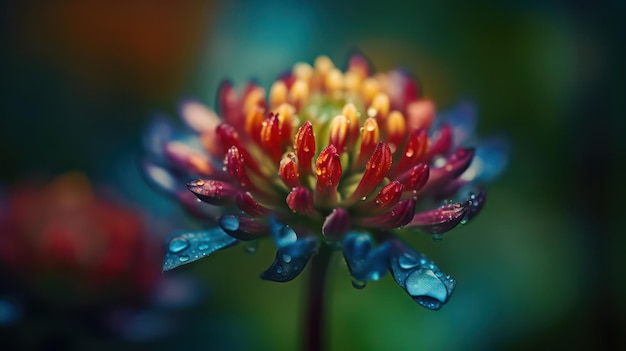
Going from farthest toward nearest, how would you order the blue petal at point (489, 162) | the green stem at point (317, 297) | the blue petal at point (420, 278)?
the blue petal at point (489, 162), the green stem at point (317, 297), the blue petal at point (420, 278)

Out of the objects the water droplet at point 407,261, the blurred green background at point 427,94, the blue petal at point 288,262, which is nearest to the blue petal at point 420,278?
the water droplet at point 407,261

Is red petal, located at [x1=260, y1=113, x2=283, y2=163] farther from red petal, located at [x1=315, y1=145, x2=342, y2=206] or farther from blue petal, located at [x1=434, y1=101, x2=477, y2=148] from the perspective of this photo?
blue petal, located at [x1=434, y1=101, x2=477, y2=148]

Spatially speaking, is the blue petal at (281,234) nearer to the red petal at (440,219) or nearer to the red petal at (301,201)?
the red petal at (301,201)

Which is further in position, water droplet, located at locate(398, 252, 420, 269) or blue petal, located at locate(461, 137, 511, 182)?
blue petal, located at locate(461, 137, 511, 182)

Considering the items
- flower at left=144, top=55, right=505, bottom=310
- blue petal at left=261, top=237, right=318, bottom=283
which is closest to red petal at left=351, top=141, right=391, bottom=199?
flower at left=144, top=55, right=505, bottom=310

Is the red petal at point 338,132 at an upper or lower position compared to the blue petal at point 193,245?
upper

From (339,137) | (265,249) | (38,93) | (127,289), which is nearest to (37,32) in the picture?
(38,93)

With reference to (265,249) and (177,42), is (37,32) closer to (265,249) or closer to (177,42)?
(177,42)

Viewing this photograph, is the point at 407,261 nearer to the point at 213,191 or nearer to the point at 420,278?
the point at 420,278
